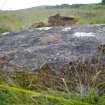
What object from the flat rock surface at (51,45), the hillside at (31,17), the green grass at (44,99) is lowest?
the hillside at (31,17)

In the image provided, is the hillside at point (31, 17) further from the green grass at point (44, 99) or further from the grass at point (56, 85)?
the green grass at point (44, 99)

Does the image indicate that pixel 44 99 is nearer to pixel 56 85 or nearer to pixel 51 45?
pixel 56 85

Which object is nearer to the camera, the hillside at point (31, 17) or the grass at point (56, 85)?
the grass at point (56, 85)

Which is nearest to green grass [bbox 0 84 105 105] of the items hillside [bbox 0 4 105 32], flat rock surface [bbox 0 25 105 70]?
flat rock surface [bbox 0 25 105 70]

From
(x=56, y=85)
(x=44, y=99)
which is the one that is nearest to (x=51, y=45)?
(x=56, y=85)

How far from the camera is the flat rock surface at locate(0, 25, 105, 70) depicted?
4273 millimetres

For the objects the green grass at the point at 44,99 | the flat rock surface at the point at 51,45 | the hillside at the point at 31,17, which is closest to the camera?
the green grass at the point at 44,99

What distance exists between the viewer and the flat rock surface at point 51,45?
4.27 metres

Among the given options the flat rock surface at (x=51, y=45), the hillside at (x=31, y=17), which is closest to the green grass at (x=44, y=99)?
the flat rock surface at (x=51, y=45)

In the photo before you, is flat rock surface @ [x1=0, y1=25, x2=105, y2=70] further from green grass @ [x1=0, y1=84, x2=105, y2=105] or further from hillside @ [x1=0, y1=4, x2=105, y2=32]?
hillside @ [x1=0, y1=4, x2=105, y2=32]

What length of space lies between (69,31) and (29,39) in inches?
20.3

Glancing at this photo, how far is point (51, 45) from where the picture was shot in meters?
4.64

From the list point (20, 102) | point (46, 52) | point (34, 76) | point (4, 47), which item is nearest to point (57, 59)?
point (46, 52)

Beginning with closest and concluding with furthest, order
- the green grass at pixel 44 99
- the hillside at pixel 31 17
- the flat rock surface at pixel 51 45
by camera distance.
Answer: the green grass at pixel 44 99 → the flat rock surface at pixel 51 45 → the hillside at pixel 31 17
